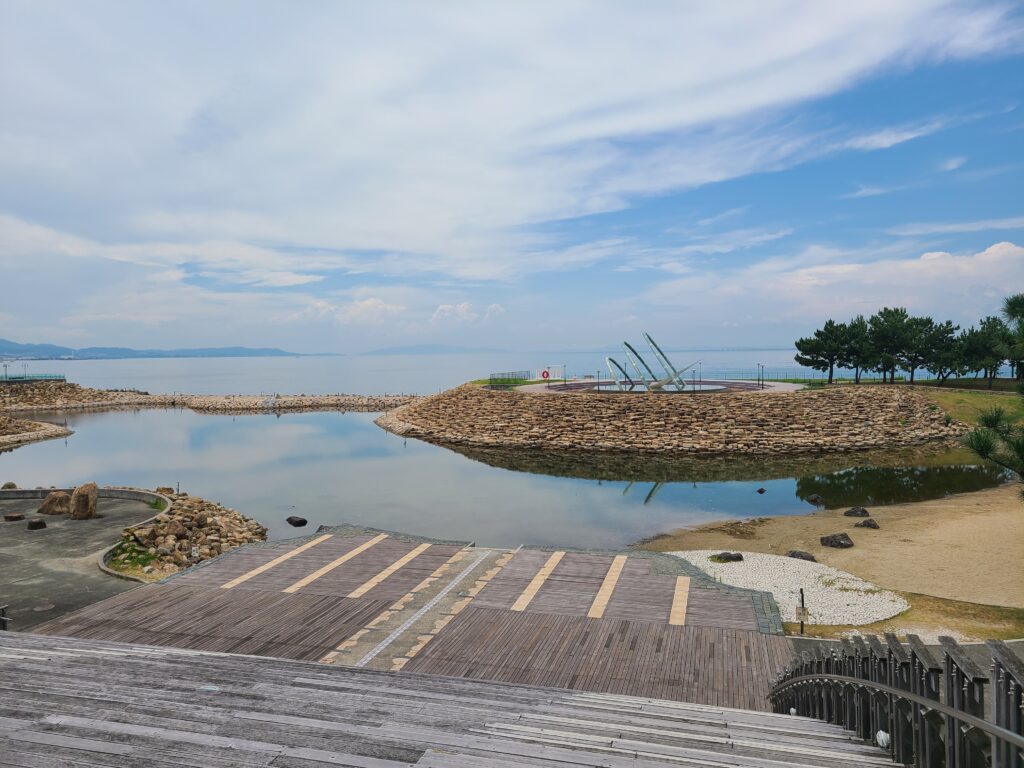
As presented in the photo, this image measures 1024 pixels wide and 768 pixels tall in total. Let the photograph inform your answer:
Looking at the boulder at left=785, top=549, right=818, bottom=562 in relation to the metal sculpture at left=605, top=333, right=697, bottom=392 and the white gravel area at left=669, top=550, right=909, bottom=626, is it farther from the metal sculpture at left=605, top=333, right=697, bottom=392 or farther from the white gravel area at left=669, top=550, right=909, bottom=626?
the metal sculpture at left=605, top=333, right=697, bottom=392

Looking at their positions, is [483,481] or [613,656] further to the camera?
[483,481]

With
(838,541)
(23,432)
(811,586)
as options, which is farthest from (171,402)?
(811,586)

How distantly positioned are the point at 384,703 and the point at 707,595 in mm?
12027

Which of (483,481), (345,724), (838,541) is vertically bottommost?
(483,481)

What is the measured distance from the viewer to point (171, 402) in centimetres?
10475

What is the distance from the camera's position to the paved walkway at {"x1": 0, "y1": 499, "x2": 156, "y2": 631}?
16.8m

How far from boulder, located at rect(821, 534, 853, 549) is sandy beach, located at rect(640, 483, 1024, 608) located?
32 cm

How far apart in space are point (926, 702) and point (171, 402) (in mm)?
116852

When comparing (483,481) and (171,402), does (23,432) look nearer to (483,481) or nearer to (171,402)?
(171,402)

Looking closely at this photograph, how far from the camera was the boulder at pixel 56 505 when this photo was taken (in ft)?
83.4

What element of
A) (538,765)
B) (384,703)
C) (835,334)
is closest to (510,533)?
(384,703)

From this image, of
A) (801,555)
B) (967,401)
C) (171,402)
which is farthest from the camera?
(171,402)

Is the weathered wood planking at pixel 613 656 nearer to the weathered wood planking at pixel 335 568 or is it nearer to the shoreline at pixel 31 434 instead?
the weathered wood planking at pixel 335 568

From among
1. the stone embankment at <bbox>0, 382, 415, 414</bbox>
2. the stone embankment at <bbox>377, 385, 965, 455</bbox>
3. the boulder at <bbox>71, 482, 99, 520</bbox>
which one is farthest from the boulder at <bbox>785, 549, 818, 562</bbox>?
the stone embankment at <bbox>0, 382, 415, 414</bbox>
